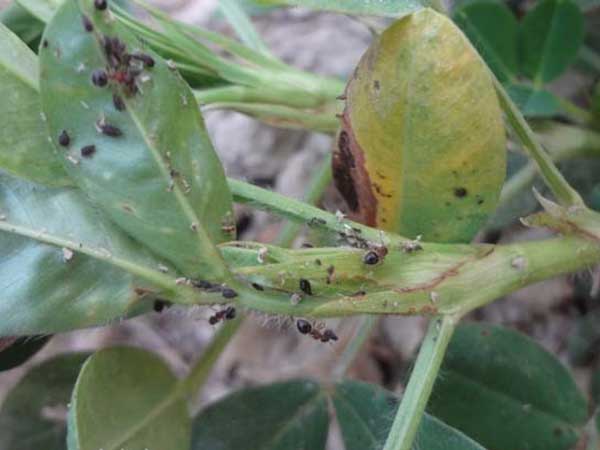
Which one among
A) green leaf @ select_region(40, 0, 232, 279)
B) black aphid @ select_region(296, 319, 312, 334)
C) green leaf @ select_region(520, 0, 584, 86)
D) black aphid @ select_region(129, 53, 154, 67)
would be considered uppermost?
black aphid @ select_region(129, 53, 154, 67)

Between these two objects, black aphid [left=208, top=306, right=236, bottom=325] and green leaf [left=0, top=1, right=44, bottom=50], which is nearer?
black aphid [left=208, top=306, right=236, bottom=325]

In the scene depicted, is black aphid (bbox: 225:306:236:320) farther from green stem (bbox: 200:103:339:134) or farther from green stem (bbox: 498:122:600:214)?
green stem (bbox: 498:122:600:214)

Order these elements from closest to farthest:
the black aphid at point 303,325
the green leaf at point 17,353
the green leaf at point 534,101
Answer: the black aphid at point 303,325 < the green leaf at point 17,353 < the green leaf at point 534,101

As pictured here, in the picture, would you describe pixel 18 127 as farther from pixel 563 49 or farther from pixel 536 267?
pixel 563 49

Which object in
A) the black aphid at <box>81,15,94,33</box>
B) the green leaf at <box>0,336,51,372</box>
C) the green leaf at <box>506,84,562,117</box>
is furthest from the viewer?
the green leaf at <box>506,84,562,117</box>

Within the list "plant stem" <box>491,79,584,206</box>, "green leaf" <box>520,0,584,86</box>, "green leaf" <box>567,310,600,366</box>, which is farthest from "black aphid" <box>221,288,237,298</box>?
"green leaf" <box>567,310,600,366</box>

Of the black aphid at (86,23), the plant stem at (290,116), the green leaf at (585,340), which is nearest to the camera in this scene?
the black aphid at (86,23)

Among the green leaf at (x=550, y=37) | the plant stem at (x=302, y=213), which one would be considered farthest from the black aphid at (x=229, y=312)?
the green leaf at (x=550, y=37)

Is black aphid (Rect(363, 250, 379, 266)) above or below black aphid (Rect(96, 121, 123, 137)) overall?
below

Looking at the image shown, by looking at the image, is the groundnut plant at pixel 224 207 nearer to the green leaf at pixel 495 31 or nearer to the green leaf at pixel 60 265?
the green leaf at pixel 60 265
